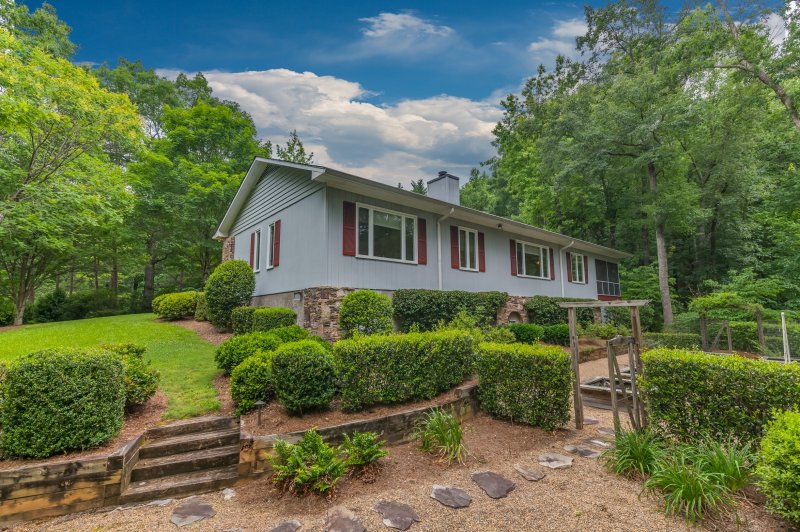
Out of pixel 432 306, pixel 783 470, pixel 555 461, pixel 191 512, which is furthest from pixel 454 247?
pixel 191 512

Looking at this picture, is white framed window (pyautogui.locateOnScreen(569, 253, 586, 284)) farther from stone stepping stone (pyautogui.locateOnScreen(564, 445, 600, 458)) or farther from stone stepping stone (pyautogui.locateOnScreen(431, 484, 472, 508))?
stone stepping stone (pyautogui.locateOnScreen(431, 484, 472, 508))

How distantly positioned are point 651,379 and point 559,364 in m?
1.03

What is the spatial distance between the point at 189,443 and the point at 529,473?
3.89 metres

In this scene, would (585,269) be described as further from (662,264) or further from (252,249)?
(252,249)

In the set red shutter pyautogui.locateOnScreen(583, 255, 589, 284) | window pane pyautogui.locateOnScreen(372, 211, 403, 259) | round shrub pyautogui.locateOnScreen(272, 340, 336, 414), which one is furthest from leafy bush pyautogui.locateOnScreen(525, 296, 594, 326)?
round shrub pyautogui.locateOnScreen(272, 340, 336, 414)

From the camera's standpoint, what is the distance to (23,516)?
3064 mm

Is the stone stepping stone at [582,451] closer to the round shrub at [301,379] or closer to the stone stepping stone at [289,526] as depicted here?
the round shrub at [301,379]

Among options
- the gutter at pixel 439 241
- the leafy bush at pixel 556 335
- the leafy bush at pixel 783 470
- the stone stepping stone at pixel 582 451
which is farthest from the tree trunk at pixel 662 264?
the leafy bush at pixel 783 470

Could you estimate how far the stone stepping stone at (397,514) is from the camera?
112 inches

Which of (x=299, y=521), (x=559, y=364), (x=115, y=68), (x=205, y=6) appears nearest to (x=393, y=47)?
(x=205, y=6)

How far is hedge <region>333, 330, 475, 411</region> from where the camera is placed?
451cm

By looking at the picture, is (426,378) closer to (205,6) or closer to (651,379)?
(651,379)

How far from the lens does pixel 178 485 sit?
3.55 meters

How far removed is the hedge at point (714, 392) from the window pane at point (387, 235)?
6.26m
